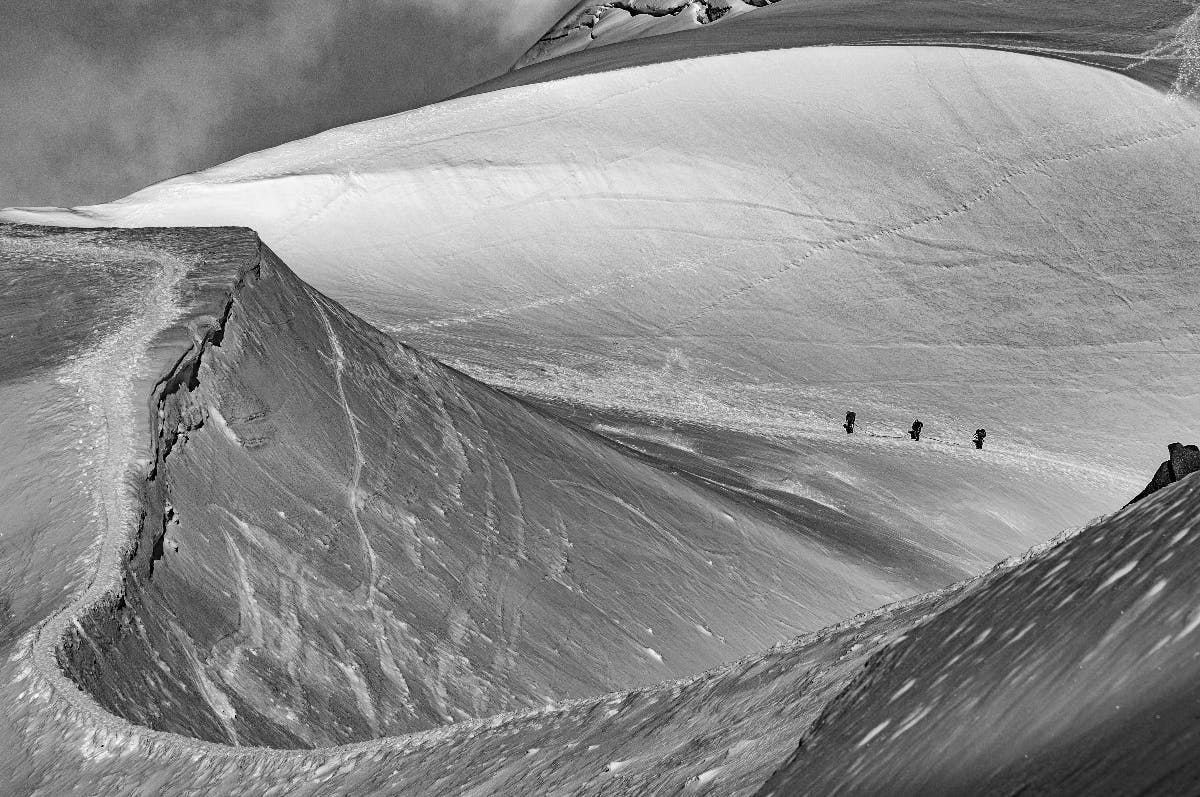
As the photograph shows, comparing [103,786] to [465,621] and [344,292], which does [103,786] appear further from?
[344,292]

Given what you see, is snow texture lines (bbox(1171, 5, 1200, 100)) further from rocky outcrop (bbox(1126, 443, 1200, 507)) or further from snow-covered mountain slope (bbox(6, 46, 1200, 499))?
rocky outcrop (bbox(1126, 443, 1200, 507))

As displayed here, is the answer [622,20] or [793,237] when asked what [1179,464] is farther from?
[622,20]

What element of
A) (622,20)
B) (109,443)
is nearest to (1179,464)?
(109,443)

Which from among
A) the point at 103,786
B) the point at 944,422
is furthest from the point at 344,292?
the point at 103,786

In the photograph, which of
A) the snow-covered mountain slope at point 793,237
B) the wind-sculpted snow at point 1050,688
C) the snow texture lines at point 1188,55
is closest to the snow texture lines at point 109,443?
the wind-sculpted snow at point 1050,688

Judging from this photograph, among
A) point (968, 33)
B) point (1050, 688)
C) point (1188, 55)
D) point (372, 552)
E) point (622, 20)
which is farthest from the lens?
point (622, 20)

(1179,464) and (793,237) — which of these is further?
(793,237)

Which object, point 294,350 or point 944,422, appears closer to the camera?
point 294,350
